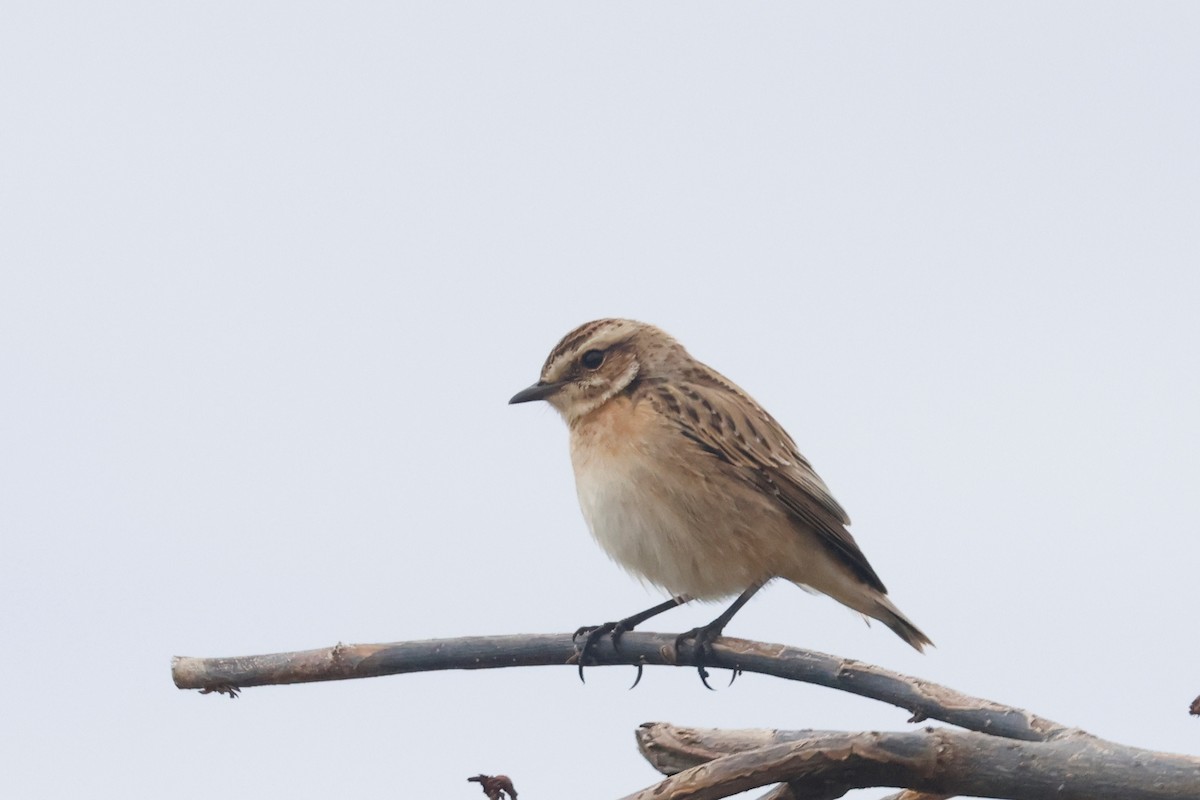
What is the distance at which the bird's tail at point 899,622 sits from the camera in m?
9.57

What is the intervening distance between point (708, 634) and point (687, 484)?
5.20 feet

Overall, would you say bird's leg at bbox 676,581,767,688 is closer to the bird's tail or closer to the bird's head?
the bird's tail

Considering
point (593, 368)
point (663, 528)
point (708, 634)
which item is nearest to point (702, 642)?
point (708, 634)

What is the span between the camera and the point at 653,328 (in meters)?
10.1

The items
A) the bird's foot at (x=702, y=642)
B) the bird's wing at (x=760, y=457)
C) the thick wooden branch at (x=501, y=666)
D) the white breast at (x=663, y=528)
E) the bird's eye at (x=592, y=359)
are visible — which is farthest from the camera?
the bird's eye at (x=592, y=359)

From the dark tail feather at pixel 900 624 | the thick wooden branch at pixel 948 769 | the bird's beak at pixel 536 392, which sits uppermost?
the bird's beak at pixel 536 392

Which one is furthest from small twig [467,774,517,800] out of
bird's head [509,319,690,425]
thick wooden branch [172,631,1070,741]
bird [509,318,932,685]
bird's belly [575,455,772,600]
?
bird's head [509,319,690,425]

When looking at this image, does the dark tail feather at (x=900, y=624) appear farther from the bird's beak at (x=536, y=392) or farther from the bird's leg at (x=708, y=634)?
the bird's beak at (x=536, y=392)

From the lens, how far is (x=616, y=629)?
8016mm

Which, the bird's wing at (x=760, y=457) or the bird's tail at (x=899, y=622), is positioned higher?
the bird's wing at (x=760, y=457)

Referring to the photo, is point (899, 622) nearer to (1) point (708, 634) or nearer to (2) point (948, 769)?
(1) point (708, 634)

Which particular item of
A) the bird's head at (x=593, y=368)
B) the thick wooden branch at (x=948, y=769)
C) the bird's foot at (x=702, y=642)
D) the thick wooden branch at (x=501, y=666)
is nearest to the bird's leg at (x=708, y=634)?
the bird's foot at (x=702, y=642)

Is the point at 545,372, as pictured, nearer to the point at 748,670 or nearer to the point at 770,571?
the point at 770,571

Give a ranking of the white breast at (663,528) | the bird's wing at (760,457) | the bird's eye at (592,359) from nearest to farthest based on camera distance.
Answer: the white breast at (663,528)
the bird's wing at (760,457)
the bird's eye at (592,359)
